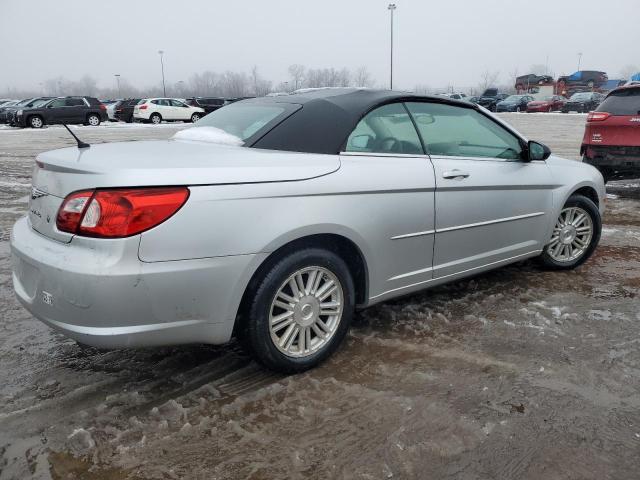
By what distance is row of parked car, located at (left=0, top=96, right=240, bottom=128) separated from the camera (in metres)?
26.9

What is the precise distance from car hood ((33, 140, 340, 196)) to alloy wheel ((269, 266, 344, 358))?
553 mm

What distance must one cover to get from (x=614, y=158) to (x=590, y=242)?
3.71 m

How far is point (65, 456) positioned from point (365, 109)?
7.79 ft

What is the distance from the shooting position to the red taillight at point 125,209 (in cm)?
236

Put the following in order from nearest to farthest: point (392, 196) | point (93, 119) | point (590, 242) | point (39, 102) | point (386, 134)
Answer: point (392, 196)
point (386, 134)
point (590, 242)
point (39, 102)
point (93, 119)

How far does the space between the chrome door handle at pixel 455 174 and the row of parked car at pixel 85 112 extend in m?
26.6

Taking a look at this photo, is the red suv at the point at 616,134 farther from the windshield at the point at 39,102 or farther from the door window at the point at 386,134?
the windshield at the point at 39,102

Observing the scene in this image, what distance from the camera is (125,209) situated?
2.36 m

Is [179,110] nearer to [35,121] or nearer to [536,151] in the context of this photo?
[35,121]

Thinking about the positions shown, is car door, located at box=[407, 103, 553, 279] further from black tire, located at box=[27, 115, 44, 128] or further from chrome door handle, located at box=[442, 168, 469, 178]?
black tire, located at box=[27, 115, 44, 128]

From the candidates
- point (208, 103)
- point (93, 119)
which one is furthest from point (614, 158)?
point (208, 103)

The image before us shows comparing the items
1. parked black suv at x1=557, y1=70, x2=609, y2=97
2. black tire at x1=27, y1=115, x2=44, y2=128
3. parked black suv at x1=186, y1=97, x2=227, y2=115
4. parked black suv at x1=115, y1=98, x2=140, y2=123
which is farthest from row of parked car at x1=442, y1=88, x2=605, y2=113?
black tire at x1=27, y1=115, x2=44, y2=128

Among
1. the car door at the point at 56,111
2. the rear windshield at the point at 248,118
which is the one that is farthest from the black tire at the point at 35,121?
the rear windshield at the point at 248,118

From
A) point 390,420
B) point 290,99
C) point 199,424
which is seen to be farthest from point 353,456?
point 290,99
